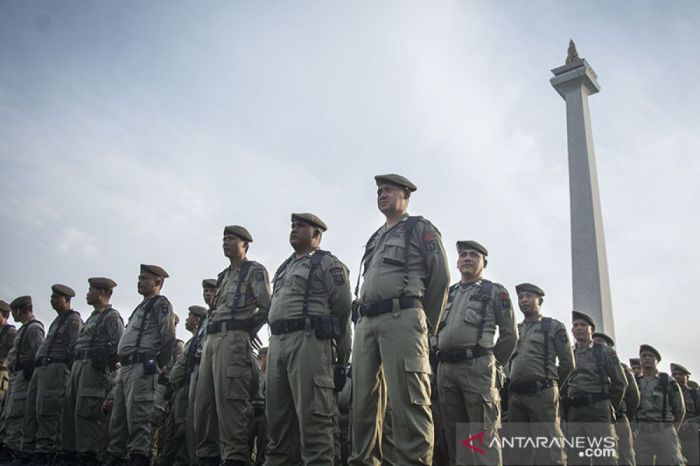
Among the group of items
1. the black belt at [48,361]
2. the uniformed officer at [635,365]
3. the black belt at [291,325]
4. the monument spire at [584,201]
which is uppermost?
the monument spire at [584,201]

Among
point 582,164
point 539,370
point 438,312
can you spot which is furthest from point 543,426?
point 582,164

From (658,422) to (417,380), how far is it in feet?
25.9

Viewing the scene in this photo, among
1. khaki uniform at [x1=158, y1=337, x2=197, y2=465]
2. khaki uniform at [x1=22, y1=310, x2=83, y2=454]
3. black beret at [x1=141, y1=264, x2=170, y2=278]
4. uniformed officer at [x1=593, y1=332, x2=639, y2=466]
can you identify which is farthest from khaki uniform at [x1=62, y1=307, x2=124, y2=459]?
uniformed officer at [x1=593, y1=332, x2=639, y2=466]

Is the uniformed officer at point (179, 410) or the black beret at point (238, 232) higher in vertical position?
the black beret at point (238, 232)

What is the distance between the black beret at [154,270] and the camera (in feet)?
25.2

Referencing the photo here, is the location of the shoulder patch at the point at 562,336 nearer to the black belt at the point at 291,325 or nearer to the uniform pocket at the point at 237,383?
the black belt at the point at 291,325

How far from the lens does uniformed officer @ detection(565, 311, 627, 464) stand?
311 inches

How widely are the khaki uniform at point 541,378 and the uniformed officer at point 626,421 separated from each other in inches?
66.0

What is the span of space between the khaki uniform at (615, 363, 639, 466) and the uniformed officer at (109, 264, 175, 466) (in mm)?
6367

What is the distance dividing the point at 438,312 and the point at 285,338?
4.70 ft

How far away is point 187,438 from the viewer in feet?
24.4

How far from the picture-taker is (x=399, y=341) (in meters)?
4.46

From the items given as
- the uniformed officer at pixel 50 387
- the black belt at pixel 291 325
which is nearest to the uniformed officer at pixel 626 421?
the black belt at pixel 291 325

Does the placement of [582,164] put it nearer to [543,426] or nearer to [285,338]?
[543,426]
